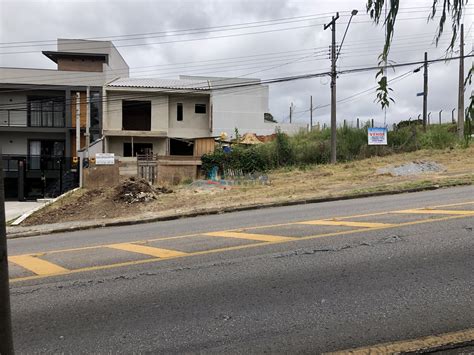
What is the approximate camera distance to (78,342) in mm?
4125

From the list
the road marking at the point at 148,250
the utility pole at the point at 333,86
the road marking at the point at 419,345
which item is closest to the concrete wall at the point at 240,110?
the utility pole at the point at 333,86

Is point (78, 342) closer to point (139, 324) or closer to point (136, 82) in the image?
point (139, 324)

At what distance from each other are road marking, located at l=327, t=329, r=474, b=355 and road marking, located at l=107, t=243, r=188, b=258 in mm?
4031

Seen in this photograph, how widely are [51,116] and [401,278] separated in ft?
107

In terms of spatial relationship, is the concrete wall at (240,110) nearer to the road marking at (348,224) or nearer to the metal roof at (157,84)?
the metal roof at (157,84)

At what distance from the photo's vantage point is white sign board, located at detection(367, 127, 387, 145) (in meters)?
27.1

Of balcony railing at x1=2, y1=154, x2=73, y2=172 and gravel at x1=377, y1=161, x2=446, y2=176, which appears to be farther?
balcony railing at x1=2, y1=154, x2=73, y2=172

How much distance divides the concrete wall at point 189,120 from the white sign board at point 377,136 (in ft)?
41.3

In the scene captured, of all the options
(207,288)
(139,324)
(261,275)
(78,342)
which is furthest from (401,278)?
(78,342)

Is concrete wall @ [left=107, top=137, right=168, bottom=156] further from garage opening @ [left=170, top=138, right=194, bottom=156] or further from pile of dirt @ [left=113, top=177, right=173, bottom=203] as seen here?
pile of dirt @ [left=113, top=177, right=173, bottom=203]

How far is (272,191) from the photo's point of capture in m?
18.0

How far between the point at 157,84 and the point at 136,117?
2996 millimetres

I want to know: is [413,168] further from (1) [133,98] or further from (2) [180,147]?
(1) [133,98]

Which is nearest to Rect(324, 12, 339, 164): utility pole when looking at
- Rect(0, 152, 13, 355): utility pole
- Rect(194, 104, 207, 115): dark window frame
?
Rect(194, 104, 207, 115): dark window frame
